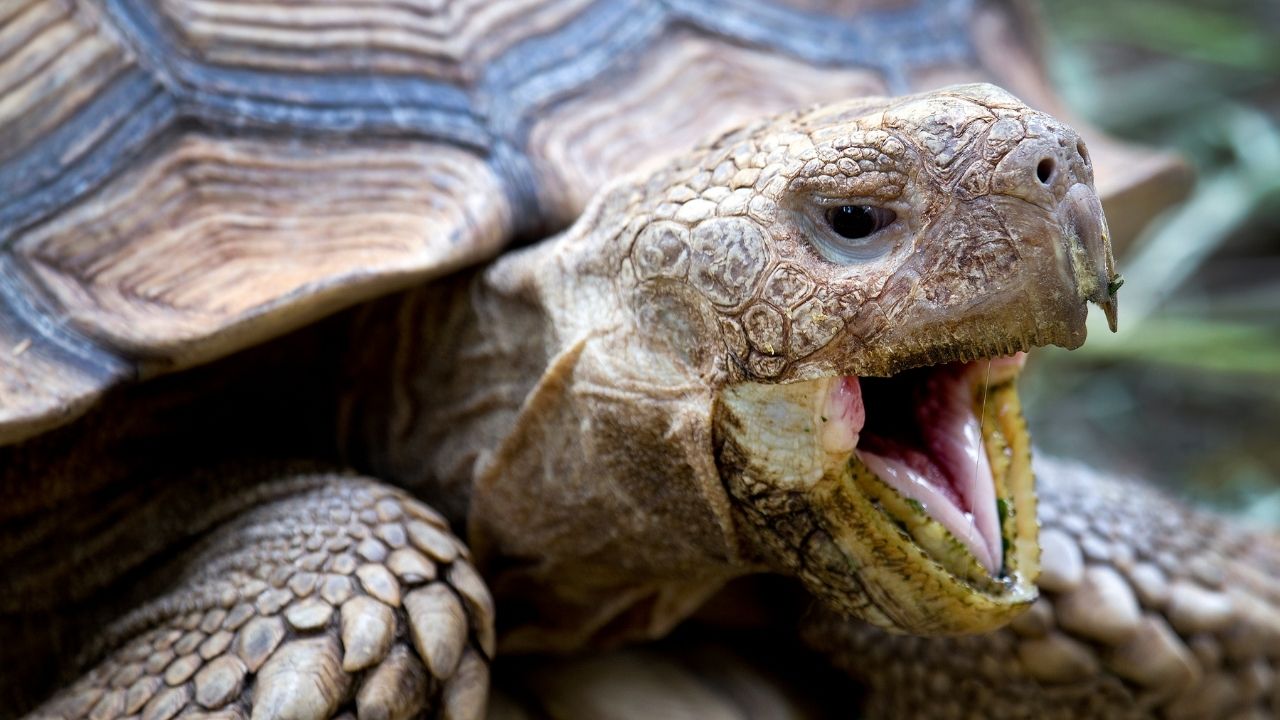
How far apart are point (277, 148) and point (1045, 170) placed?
1124 mm

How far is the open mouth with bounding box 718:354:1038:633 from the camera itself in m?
1.42

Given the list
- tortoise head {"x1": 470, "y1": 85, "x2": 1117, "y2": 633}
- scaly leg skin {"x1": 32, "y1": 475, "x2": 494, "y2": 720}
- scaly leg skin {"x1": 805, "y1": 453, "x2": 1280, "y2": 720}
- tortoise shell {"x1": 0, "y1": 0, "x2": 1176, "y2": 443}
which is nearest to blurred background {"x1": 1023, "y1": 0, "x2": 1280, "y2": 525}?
scaly leg skin {"x1": 805, "y1": 453, "x2": 1280, "y2": 720}

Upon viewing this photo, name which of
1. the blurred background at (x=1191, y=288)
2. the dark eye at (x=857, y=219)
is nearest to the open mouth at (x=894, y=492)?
the dark eye at (x=857, y=219)

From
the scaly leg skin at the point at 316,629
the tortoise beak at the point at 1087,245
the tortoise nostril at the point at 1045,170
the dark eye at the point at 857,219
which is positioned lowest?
the scaly leg skin at the point at 316,629

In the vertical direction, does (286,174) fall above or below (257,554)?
above

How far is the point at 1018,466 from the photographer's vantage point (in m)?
1.63

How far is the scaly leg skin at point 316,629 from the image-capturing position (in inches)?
60.2

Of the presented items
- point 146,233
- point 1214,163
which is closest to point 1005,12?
point 146,233

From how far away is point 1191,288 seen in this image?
16.5 feet

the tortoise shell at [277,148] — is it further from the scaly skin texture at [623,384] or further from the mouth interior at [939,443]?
the mouth interior at [939,443]

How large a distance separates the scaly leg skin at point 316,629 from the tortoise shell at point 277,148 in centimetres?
29

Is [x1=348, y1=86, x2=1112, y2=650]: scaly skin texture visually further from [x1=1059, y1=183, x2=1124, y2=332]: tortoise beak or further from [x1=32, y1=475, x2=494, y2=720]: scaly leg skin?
[x1=32, y1=475, x2=494, y2=720]: scaly leg skin

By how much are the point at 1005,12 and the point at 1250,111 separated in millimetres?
3036

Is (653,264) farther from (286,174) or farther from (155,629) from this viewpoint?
(155,629)
